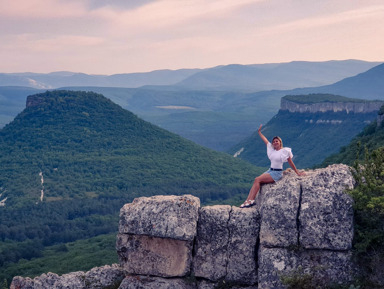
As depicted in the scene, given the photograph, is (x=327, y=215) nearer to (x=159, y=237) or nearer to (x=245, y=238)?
(x=245, y=238)

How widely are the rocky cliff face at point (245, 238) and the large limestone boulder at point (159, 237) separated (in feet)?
0.09

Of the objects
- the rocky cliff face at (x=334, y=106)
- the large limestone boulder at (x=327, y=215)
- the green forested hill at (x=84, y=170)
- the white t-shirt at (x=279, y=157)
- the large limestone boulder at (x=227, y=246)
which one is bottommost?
the green forested hill at (x=84, y=170)

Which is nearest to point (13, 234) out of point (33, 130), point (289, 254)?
point (33, 130)

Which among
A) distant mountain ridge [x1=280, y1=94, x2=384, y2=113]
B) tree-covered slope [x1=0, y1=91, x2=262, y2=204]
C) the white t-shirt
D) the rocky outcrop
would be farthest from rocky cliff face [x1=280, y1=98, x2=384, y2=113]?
the white t-shirt

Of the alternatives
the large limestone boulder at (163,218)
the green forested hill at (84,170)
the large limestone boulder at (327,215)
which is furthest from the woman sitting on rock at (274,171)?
the green forested hill at (84,170)

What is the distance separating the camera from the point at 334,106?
126 metres

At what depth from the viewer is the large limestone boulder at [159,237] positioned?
12.8 metres

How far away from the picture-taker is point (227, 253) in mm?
12992

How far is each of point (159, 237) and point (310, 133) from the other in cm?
11944

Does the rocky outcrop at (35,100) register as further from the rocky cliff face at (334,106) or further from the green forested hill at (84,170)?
the rocky cliff face at (334,106)

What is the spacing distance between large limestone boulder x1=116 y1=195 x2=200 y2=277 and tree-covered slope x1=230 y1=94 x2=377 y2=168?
89832 millimetres

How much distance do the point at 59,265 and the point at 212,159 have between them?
58975mm

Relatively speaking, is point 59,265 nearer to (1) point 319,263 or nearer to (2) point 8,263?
(2) point 8,263

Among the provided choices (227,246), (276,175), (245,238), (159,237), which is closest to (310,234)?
(245,238)
